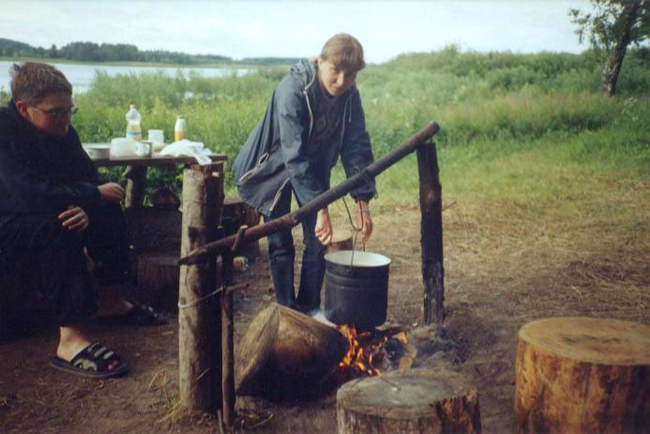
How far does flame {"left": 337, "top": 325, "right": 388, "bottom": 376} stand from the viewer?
3.79m

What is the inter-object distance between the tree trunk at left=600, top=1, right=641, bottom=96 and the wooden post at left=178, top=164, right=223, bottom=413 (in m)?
16.2

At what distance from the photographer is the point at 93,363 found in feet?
12.7

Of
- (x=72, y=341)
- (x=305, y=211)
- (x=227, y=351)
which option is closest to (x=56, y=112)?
(x=72, y=341)

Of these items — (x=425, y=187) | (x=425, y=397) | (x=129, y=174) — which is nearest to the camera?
(x=425, y=397)

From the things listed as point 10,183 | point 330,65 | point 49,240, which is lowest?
point 49,240

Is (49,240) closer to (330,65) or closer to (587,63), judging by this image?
(330,65)

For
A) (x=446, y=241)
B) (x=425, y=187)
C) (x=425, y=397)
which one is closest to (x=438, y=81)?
(x=446, y=241)

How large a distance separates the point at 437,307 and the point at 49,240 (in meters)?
2.46

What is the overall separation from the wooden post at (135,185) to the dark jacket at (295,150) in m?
1.99

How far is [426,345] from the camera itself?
13.3ft

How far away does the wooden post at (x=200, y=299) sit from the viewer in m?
3.10

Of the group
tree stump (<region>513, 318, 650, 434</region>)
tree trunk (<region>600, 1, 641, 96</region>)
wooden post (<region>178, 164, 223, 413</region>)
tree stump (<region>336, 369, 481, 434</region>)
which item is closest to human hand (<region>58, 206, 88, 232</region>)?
wooden post (<region>178, 164, 223, 413</region>)

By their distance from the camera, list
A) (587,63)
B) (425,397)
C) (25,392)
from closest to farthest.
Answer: (425,397)
(25,392)
(587,63)

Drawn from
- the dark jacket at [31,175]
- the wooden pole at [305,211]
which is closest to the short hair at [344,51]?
the wooden pole at [305,211]
